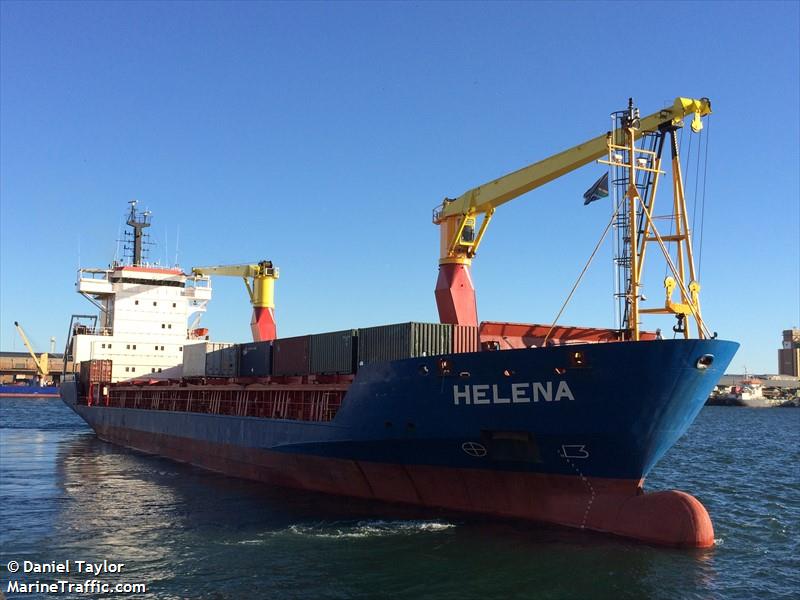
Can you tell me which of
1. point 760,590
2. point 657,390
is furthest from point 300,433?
point 760,590

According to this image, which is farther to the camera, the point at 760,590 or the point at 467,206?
the point at 467,206

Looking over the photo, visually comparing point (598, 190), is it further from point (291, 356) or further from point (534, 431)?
point (291, 356)

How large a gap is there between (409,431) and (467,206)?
7592mm

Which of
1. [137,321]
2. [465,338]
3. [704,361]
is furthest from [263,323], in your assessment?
[704,361]

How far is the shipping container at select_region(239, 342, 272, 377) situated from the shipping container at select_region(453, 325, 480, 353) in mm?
8316

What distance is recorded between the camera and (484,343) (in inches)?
710

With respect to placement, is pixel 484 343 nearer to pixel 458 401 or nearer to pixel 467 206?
pixel 458 401

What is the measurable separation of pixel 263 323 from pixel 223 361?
11.0 m

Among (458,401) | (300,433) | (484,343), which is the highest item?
(484,343)

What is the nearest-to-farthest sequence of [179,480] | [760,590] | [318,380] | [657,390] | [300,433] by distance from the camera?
[760,590], [657,390], [300,433], [318,380], [179,480]

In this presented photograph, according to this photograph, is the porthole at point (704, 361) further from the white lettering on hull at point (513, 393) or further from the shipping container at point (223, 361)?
the shipping container at point (223, 361)

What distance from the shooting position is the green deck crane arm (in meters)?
16.4

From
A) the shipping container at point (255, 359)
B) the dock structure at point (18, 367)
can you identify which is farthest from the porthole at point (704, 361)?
the dock structure at point (18, 367)

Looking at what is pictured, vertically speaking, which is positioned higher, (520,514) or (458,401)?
(458,401)
